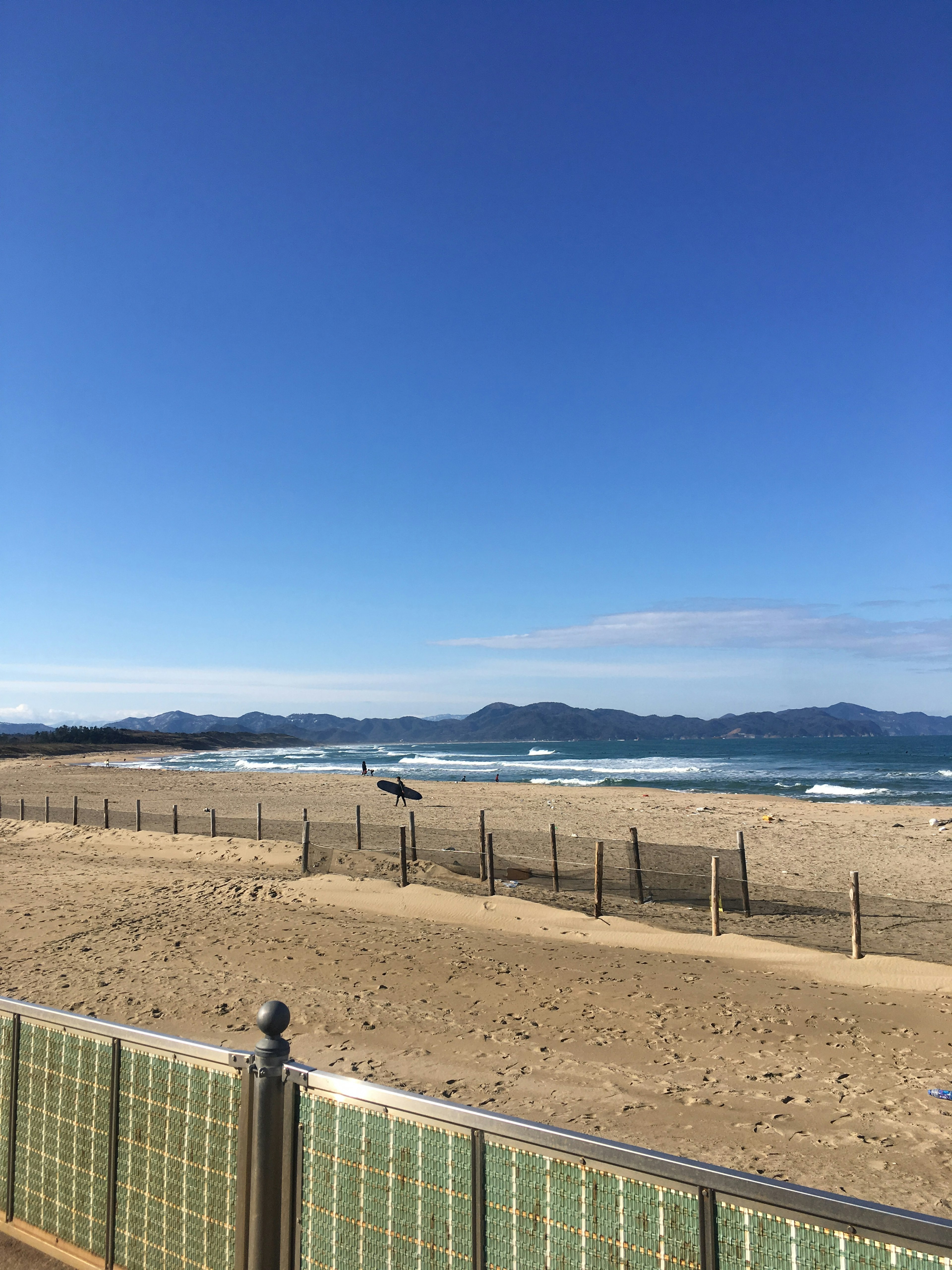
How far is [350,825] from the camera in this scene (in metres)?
20.5

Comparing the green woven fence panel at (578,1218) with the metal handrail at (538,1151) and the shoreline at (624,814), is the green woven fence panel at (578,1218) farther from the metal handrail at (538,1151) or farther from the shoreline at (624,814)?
the shoreline at (624,814)

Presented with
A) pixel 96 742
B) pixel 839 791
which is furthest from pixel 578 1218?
pixel 96 742

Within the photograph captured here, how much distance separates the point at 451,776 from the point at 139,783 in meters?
27.7

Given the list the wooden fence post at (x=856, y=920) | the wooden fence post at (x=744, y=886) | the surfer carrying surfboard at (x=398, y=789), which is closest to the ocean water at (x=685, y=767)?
the surfer carrying surfboard at (x=398, y=789)

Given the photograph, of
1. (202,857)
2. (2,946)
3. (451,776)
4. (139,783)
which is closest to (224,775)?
(139,783)

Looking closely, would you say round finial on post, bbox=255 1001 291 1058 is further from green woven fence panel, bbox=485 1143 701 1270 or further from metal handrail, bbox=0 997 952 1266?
green woven fence panel, bbox=485 1143 701 1270

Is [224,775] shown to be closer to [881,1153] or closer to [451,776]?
[451,776]

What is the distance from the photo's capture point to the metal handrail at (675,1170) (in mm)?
2176

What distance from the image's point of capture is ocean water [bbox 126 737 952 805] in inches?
2164

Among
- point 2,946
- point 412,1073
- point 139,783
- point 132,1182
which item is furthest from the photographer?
point 139,783

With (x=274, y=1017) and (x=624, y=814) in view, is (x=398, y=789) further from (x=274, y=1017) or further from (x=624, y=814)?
(x=274, y=1017)

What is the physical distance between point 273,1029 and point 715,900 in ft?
39.7

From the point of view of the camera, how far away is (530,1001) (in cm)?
1048

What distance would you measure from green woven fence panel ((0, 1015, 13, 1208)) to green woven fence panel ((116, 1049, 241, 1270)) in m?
0.83
